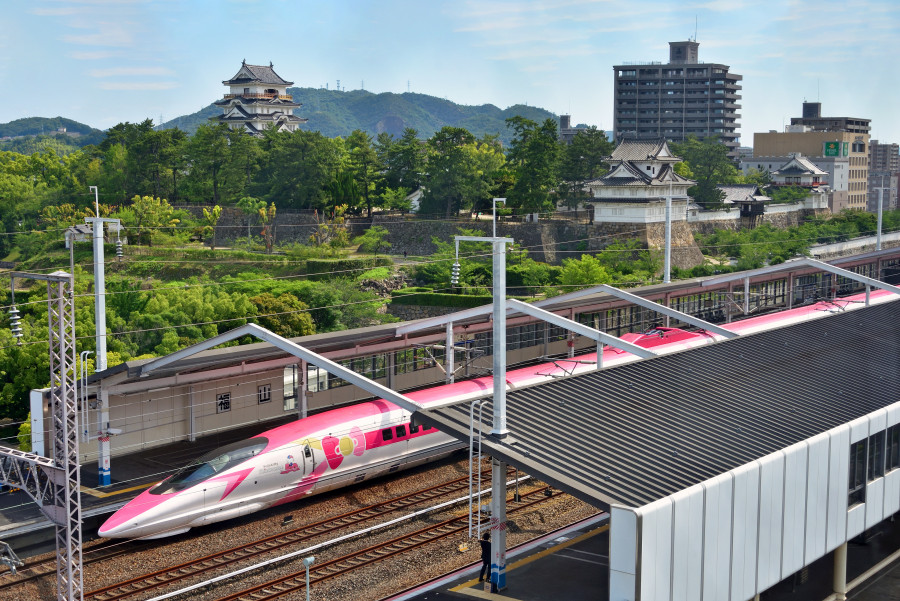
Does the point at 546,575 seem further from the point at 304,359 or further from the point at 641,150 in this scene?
the point at 641,150

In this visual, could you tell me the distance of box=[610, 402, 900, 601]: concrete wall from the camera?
11.3 meters

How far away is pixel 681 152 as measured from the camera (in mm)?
78875

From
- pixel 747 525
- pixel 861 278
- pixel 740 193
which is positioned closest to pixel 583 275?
pixel 861 278

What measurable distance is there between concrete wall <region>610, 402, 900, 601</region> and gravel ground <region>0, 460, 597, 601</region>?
4239mm

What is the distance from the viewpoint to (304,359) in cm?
1568

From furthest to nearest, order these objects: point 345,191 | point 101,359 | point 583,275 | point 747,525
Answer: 1. point 345,191
2. point 583,275
3. point 101,359
4. point 747,525

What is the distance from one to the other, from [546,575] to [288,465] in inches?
199

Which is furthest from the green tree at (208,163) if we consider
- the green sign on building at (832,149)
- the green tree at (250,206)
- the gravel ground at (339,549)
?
the green sign on building at (832,149)

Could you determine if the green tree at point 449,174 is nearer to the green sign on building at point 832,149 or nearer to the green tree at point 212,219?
the green tree at point 212,219

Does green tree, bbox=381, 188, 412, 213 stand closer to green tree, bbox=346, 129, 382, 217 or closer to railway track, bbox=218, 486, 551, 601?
green tree, bbox=346, 129, 382, 217

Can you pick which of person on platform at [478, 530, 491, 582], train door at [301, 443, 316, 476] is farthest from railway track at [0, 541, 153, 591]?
person on platform at [478, 530, 491, 582]

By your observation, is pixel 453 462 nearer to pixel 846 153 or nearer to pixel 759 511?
pixel 759 511

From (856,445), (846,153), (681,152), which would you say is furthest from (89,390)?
(846,153)

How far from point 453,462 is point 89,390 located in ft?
24.9
